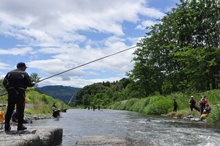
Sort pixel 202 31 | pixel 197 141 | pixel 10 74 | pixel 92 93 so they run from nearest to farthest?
pixel 10 74
pixel 197 141
pixel 202 31
pixel 92 93

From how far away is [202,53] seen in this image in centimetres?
2220

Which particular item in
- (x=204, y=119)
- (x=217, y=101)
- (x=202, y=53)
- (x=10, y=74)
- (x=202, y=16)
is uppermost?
(x=202, y=16)

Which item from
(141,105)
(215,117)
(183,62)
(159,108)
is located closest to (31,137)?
(215,117)

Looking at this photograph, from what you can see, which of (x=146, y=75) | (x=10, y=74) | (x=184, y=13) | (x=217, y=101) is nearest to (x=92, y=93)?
(x=146, y=75)

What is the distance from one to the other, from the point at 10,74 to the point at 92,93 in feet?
479

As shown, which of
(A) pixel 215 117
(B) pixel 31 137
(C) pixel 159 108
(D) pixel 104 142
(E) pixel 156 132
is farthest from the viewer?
(C) pixel 159 108

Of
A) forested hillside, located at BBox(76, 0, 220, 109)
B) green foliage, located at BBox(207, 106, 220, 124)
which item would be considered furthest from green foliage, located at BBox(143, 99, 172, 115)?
green foliage, located at BBox(207, 106, 220, 124)

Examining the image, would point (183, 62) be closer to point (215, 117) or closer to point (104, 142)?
point (215, 117)

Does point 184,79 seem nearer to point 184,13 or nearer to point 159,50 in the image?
point 159,50

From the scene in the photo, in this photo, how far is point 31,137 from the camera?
4473 millimetres

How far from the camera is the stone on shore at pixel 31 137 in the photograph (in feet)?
13.1

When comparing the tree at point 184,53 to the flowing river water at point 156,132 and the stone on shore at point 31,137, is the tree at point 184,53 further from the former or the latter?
the stone on shore at point 31,137

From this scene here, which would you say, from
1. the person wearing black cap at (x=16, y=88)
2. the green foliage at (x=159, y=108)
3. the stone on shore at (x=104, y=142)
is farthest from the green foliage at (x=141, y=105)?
the person wearing black cap at (x=16, y=88)

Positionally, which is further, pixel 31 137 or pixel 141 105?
pixel 141 105
